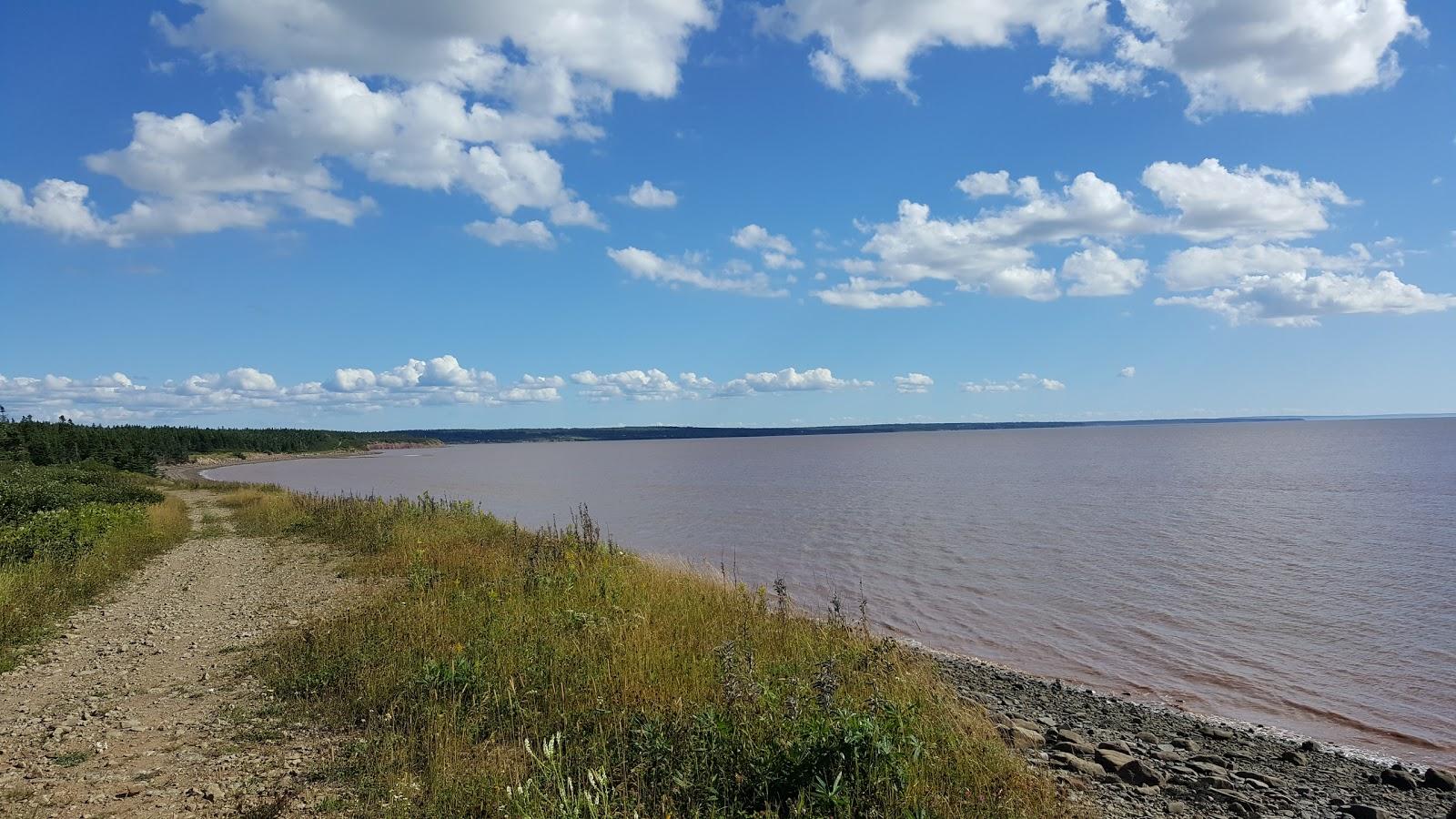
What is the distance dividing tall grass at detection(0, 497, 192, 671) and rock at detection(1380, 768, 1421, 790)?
1713cm

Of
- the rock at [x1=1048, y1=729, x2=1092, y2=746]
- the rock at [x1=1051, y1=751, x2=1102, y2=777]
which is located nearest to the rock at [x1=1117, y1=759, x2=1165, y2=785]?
the rock at [x1=1051, y1=751, x2=1102, y2=777]

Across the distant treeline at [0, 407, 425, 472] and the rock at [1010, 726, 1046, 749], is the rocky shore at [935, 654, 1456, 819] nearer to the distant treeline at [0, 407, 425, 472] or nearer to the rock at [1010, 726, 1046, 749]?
the rock at [1010, 726, 1046, 749]

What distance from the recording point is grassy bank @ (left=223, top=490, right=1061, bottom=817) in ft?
18.8

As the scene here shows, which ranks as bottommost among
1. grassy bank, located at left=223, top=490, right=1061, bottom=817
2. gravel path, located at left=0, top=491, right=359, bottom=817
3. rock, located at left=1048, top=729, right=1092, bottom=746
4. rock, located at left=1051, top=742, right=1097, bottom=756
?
rock, located at left=1048, top=729, right=1092, bottom=746

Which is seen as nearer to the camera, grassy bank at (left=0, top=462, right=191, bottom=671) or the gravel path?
the gravel path

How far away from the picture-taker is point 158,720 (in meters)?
7.89

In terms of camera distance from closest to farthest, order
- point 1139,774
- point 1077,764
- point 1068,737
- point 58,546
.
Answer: point 1139,774 → point 1077,764 → point 1068,737 → point 58,546

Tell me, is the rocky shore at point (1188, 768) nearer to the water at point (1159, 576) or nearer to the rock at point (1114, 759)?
the rock at point (1114, 759)

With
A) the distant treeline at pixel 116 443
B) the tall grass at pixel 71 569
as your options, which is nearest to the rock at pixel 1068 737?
the tall grass at pixel 71 569

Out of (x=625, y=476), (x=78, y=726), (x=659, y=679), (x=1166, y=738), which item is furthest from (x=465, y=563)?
(x=625, y=476)

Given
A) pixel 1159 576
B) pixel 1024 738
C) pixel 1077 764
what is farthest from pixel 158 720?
pixel 1159 576

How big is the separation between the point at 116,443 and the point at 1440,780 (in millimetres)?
97538

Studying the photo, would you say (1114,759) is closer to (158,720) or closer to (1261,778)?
(1261,778)

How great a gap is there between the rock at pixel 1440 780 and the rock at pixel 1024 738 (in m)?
4.64
